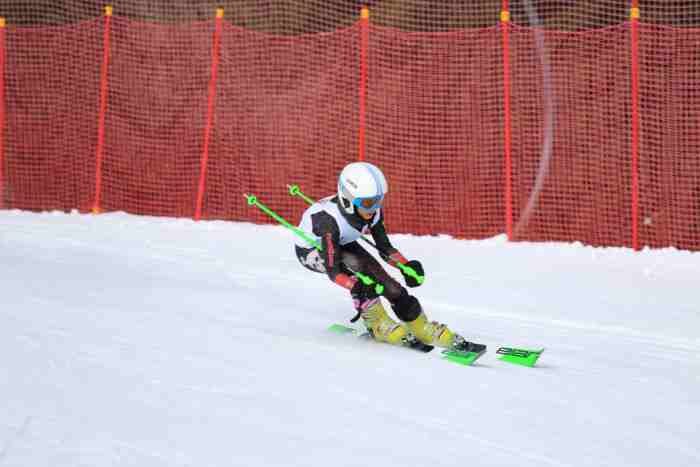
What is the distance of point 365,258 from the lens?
6.39 metres

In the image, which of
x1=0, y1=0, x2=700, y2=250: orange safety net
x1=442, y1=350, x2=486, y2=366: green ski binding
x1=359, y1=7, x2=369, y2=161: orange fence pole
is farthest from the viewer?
x1=0, y1=0, x2=700, y2=250: orange safety net

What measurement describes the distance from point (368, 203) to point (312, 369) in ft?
3.93

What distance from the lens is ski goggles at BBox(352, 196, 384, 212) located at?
599 centimetres

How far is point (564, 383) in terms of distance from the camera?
18.4 feet

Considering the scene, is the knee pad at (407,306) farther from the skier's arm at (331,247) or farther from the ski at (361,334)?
the skier's arm at (331,247)

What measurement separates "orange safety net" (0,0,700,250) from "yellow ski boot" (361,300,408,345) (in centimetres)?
547

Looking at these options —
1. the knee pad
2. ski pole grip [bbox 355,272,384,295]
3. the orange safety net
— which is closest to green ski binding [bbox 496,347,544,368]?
the knee pad

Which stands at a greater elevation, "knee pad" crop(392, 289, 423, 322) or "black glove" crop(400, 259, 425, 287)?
"black glove" crop(400, 259, 425, 287)

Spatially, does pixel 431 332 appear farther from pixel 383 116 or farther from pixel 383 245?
pixel 383 116

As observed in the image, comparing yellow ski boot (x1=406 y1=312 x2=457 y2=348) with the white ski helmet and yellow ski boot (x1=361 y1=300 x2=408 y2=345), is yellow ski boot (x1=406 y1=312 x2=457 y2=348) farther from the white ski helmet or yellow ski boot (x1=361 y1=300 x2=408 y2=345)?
the white ski helmet

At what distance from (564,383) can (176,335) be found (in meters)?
2.68

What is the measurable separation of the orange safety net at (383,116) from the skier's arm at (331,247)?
564 cm

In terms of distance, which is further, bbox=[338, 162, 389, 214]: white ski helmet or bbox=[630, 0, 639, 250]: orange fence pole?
bbox=[630, 0, 639, 250]: orange fence pole

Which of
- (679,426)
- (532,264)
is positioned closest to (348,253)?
(679,426)
